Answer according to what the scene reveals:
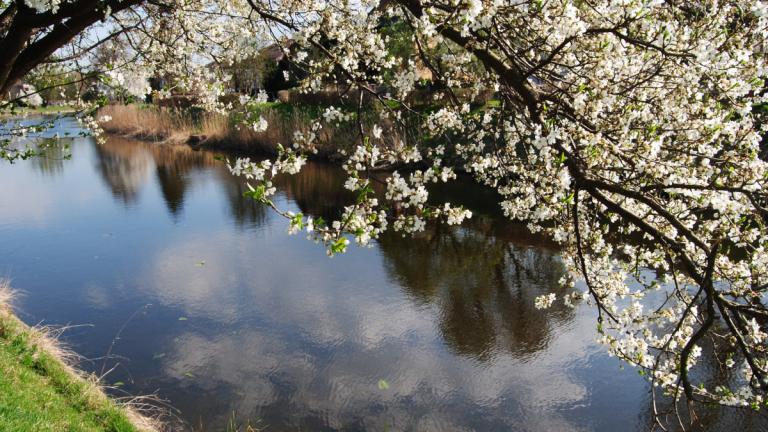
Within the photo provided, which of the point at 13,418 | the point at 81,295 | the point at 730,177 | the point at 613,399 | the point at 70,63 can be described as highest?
the point at 70,63

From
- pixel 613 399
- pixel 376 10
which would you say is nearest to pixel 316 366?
pixel 613 399

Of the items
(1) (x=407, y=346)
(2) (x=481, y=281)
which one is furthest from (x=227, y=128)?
(1) (x=407, y=346)

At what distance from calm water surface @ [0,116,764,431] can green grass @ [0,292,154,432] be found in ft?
4.45

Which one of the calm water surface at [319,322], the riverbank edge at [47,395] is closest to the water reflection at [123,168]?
the calm water surface at [319,322]

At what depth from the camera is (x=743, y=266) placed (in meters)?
4.71

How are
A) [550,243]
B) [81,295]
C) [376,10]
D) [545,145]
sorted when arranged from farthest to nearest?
1. [550,243]
2. [81,295]
3. [376,10]
4. [545,145]

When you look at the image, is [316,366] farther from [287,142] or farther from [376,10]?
[287,142]

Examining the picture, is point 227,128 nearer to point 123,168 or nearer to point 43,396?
point 123,168

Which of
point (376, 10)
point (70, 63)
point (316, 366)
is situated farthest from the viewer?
point (316, 366)

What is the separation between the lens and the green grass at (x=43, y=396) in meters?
4.57

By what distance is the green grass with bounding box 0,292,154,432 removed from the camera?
15.0ft

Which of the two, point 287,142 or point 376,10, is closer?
point 376,10

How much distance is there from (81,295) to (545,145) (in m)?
10.1

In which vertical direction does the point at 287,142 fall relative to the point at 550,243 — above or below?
above
